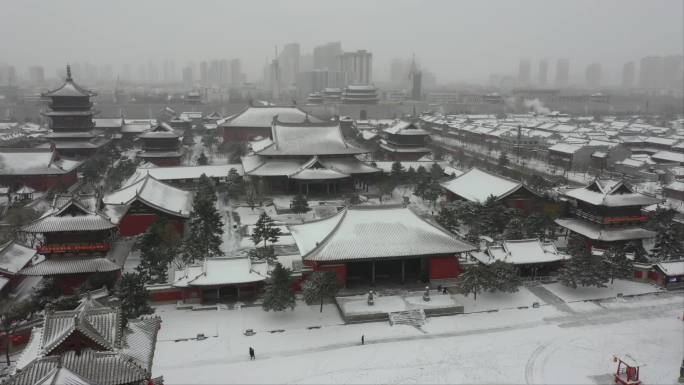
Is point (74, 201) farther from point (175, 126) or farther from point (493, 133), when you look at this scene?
point (493, 133)

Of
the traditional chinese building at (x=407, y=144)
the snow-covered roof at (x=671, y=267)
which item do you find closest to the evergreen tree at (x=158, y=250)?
the snow-covered roof at (x=671, y=267)

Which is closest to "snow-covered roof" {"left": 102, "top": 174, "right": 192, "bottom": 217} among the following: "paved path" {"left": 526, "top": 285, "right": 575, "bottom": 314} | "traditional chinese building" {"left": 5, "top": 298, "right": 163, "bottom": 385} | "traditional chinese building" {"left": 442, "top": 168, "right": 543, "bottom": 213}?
"traditional chinese building" {"left": 5, "top": 298, "right": 163, "bottom": 385}

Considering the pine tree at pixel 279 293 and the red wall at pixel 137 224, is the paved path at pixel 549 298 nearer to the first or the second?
the pine tree at pixel 279 293

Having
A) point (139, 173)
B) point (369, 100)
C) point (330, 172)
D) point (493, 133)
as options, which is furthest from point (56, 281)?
point (369, 100)

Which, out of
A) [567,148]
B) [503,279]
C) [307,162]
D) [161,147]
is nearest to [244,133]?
[161,147]

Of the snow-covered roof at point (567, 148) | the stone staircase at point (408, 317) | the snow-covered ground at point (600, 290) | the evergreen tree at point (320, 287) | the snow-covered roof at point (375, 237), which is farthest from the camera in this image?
the snow-covered roof at point (567, 148)

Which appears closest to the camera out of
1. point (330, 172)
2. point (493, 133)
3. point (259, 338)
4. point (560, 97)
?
point (259, 338)
